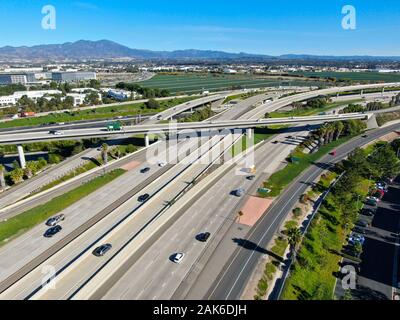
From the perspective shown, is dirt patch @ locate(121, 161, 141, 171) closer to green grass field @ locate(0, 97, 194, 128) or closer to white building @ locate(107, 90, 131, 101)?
green grass field @ locate(0, 97, 194, 128)

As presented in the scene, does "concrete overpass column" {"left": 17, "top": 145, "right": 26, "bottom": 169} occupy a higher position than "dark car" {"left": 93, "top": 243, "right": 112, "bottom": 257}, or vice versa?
"concrete overpass column" {"left": 17, "top": 145, "right": 26, "bottom": 169}

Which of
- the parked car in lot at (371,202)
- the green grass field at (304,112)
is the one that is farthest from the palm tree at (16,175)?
the green grass field at (304,112)

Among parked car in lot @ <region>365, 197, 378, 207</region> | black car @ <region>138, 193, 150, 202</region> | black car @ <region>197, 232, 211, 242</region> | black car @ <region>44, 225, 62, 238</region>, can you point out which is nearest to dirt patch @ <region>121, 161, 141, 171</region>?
black car @ <region>138, 193, 150, 202</region>

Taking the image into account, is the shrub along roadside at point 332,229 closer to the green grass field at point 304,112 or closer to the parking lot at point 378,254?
the parking lot at point 378,254

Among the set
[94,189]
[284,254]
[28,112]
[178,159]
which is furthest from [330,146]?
[28,112]

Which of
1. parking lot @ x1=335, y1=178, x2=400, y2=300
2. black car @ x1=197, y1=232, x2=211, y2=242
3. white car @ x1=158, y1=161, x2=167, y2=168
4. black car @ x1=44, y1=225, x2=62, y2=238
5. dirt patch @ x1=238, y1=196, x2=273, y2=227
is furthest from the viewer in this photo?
white car @ x1=158, y1=161, x2=167, y2=168

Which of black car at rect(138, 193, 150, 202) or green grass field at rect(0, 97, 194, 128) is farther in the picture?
green grass field at rect(0, 97, 194, 128)
